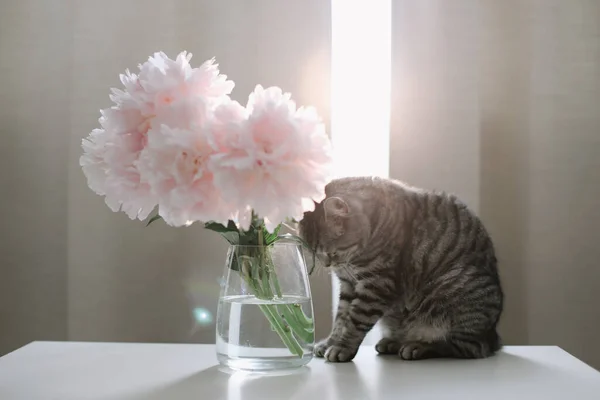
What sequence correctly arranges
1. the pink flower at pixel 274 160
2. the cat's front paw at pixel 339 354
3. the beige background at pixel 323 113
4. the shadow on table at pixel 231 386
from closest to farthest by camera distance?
the pink flower at pixel 274 160 < the shadow on table at pixel 231 386 < the cat's front paw at pixel 339 354 < the beige background at pixel 323 113

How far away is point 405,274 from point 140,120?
535 mm

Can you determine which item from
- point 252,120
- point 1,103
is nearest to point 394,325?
point 252,120

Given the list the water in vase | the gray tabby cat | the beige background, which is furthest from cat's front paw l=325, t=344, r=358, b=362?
the beige background

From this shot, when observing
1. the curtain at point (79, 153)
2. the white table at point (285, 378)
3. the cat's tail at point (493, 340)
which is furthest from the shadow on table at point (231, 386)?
the curtain at point (79, 153)

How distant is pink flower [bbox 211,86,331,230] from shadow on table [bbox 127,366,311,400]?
0.24m

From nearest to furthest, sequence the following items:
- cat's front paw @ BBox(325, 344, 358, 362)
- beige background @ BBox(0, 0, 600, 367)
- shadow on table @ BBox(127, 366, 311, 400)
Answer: shadow on table @ BBox(127, 366, 311, 400), cat's front paw @ BBox(325, 344, 358, 362), beige background @ BBox(0, 0, 600, 367)

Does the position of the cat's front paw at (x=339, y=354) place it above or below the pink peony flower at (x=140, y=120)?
below

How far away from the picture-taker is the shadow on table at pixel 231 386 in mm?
881

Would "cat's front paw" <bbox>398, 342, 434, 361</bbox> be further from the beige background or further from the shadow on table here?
the beige background

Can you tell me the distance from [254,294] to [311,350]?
0.42 feet

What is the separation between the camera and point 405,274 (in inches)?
44.9

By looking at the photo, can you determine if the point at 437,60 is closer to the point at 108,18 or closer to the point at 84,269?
the point at 108,18

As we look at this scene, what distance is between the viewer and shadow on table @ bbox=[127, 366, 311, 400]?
88 centimetres

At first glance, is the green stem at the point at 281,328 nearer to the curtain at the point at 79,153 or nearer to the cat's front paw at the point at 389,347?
the cat's front paw at the point at 389,347
